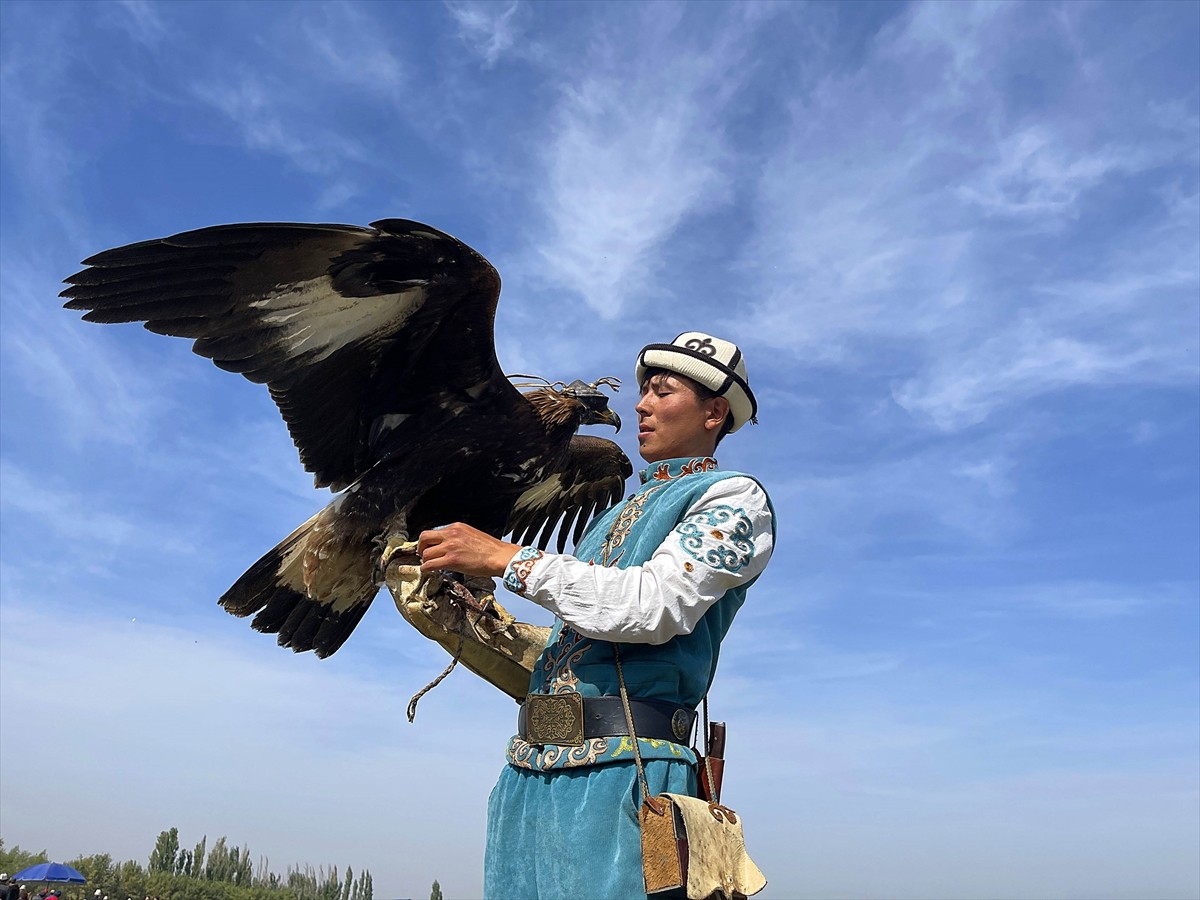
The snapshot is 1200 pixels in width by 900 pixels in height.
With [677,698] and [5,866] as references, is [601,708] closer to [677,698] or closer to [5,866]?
[677,698]

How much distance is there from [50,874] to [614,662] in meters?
20.1

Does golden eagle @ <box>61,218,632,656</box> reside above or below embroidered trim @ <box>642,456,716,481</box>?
above

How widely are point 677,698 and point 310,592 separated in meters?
2.19

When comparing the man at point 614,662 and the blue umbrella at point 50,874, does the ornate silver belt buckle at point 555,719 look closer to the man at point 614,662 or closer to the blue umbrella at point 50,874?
the man at point 614,662

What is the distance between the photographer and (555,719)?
5.99ft

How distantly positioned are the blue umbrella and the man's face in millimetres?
19048

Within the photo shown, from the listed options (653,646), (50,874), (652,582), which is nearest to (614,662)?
(653,646)

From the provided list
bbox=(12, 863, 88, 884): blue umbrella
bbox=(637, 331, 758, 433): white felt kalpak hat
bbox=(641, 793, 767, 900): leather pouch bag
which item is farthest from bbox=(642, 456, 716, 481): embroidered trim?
bbox=(12, 863, 88, 884): blue umbrella

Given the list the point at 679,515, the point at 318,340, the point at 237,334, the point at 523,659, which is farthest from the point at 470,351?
the point at 679,515

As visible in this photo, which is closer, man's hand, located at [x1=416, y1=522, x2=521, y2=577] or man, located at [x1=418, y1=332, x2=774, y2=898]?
man, located at [x1=418, y1=332, x2=774, y2=898]

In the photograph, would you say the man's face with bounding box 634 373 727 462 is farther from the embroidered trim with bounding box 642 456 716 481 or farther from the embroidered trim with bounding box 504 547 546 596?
the embroidered trim with bounding box 504 547 546 596

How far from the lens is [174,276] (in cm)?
306

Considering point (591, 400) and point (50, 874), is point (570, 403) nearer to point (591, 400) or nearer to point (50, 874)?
point (591, 400)

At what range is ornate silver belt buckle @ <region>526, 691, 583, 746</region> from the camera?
179 cm
